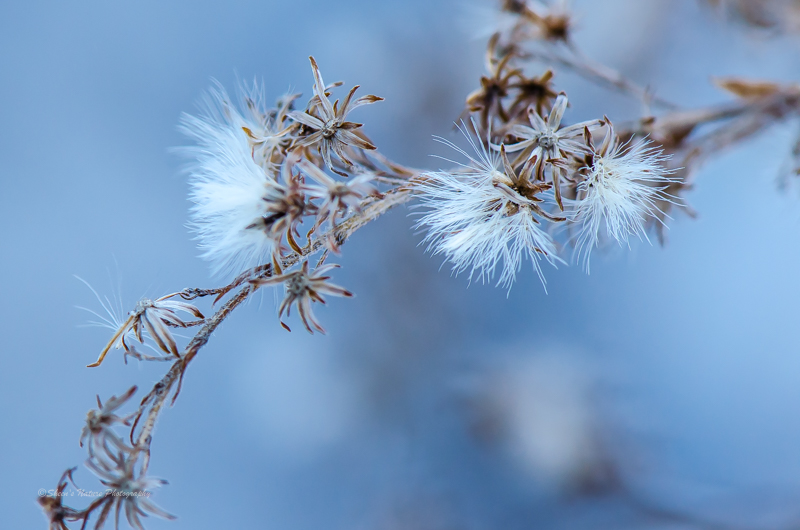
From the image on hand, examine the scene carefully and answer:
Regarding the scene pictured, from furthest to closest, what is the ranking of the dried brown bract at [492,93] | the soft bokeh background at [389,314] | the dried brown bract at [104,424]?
the soft bokeh background at [389,314] < the dried brown bract at [492,93] < the dried brown bract at [104,424]

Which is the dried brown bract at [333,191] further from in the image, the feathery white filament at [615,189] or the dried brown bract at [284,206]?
the feathery white filament at [615,189]

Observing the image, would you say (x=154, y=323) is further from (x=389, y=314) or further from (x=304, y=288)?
(x=389, y=314)

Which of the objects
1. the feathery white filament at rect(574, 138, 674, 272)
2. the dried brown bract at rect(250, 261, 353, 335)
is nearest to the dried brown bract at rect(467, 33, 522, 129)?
the feathery white filament at rect(574, 138, 674, 272)

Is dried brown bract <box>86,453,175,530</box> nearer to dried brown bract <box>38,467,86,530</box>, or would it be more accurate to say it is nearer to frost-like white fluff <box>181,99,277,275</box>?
dried brown bract <box>38,467,86,530</box>

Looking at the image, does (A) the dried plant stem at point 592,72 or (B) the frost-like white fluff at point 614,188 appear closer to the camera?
(B) the frost-like white fluff at point 614,188

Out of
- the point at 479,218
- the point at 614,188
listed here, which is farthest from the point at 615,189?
the point at 479,218

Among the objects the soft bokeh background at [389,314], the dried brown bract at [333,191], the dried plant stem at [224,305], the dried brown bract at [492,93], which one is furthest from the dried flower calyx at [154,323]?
the soft bokeh background at [389,314]

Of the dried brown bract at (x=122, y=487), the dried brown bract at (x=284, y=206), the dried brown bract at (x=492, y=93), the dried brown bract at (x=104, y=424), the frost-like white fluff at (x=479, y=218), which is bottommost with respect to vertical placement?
the dried brown bract at (x=122, y=487)

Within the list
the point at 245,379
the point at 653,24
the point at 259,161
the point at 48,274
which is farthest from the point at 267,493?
the point at 653,24
